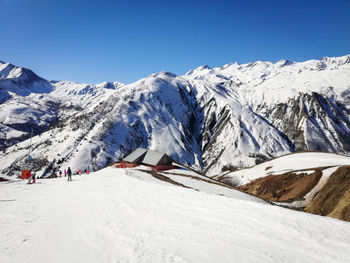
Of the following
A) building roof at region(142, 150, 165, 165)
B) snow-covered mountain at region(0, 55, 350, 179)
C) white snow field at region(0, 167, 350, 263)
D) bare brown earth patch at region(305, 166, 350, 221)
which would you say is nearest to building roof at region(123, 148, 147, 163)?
building roof at region(142, 150, 165, 165)

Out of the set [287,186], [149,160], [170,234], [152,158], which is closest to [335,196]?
[287,186]

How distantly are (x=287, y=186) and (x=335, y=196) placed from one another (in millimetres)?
15810

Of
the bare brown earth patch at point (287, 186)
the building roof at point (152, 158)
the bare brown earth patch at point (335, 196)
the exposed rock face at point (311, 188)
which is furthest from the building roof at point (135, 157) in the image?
the bare brown earth patch at point (335, 196)

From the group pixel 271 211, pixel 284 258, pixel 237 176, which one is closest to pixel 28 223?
pixel 284 258

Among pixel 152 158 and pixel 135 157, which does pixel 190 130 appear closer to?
pixel 152 158

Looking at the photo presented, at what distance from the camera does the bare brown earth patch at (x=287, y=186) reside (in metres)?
34.1

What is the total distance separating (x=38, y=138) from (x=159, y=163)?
130 meters

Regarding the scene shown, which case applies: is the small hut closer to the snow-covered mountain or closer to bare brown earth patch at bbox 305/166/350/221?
bare brown earth patch at bbox 305/166/350/221

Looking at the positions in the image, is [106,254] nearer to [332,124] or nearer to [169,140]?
[169,140]

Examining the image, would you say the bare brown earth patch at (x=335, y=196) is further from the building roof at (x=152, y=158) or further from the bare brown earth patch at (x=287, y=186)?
the building roof at (x=152, y=158)

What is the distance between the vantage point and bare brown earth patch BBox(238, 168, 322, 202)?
3412cm

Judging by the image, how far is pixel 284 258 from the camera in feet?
21.4

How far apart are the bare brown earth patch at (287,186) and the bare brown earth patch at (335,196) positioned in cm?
332

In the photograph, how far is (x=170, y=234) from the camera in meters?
8.29
